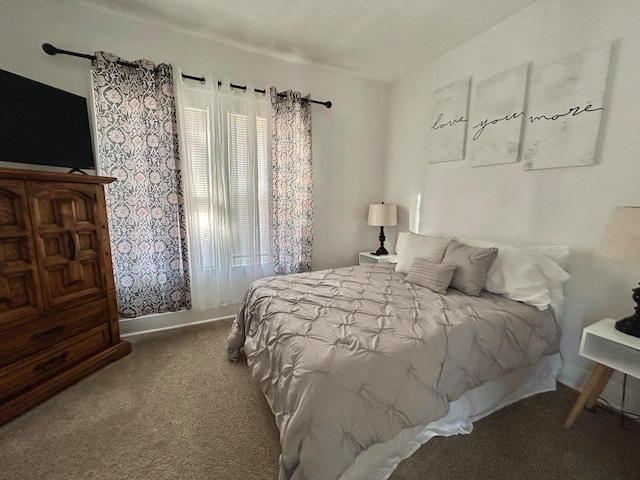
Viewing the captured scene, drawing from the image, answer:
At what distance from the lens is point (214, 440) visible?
1.44m

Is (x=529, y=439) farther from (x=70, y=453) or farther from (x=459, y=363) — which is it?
(x=70, y=453)

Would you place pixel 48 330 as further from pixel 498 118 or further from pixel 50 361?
pixel 498 118

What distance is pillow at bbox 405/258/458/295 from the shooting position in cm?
194

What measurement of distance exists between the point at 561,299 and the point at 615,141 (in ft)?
3.42

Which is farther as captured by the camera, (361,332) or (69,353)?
(69,353)

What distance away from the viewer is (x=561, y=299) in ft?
5.99

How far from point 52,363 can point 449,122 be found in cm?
372

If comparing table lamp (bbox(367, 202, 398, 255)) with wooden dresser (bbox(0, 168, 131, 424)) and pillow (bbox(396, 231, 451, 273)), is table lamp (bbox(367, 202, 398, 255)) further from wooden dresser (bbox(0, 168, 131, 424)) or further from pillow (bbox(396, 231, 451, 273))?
wooden dresser (bbox(0, 168, 131, 424))

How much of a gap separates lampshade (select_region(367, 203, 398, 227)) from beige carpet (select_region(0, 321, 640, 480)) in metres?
2.06

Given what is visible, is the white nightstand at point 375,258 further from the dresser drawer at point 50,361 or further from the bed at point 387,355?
the dresser drawer at point 50,361

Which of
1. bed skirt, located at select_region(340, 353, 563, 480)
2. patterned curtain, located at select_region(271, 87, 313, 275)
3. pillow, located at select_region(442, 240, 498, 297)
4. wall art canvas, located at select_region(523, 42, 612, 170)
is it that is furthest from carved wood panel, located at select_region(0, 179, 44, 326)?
wall art canvas, located at select_region(523, 42, 612, 170)

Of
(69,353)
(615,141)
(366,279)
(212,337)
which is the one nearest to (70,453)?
(69,353)

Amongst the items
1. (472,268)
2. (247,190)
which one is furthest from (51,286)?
(472,268)

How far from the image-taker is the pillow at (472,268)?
189 cm
